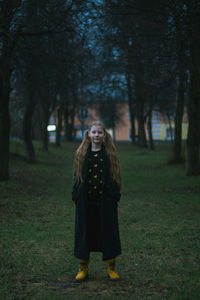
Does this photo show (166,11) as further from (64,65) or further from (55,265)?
(55,265)

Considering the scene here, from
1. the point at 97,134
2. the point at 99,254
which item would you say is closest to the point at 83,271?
the point at 99,254

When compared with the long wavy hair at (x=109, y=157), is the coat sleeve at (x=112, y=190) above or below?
below

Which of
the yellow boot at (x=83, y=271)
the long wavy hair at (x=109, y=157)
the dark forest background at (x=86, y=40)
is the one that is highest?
the dark forest background at (x=86, y=40)

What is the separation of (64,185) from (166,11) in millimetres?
7300

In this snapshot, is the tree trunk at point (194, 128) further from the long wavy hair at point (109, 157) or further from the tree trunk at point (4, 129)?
the long wavy hair at point (109, 157)

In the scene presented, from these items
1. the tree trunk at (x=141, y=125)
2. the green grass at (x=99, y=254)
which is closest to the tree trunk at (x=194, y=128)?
the green grass at (x=99, y=254)

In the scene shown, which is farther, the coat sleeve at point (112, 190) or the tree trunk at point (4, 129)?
the tree trunk at point (4, 129)

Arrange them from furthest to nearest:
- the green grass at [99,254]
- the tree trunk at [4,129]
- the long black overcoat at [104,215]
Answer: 1. the tree trunk at [4,129]
2. the long black overcoat at [104,215]
3. the green grass at [99,254]

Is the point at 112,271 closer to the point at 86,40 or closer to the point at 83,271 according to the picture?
the point at 83,271

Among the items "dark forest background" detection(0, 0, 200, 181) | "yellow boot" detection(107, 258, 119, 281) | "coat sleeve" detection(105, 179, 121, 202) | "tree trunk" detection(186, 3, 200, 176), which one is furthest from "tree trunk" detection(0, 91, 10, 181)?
"yellow boot" detection(107, 258, 119, 281)

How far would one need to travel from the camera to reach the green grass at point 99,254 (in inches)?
199

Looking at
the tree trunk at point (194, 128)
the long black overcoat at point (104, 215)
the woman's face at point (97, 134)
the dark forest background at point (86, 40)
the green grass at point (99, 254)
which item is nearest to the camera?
the green grass at point (99, 254)

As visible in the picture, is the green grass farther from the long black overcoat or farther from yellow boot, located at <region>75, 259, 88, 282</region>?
the long black overcoat

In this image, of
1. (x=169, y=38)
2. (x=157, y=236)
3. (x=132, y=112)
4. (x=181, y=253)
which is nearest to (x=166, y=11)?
(x=169, y=38)
